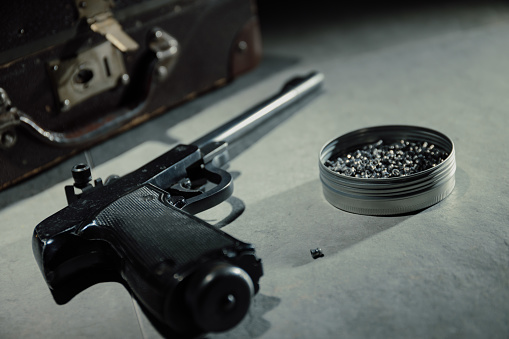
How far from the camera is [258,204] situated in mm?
1258

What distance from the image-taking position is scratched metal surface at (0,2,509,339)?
92 cm

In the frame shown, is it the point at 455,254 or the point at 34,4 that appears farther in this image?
the point at 34,4

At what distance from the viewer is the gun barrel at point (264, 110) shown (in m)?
1.41

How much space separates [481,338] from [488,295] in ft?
0.31

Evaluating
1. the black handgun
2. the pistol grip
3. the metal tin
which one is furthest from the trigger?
the metal tin

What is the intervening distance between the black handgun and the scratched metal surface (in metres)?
0.06

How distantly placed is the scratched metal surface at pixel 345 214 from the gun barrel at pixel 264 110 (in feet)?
0.13

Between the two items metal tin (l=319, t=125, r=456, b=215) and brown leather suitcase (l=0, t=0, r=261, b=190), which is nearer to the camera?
metal tin (l=319, t=125, r=456, b=215)

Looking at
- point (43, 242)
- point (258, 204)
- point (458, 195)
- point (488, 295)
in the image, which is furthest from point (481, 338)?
point (43, 242)

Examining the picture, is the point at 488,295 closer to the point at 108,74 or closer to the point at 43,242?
the point at 43,242

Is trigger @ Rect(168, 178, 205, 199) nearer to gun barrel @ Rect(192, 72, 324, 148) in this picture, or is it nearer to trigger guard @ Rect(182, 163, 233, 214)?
trigger guard @ Rect(182, 163, 233, 214)

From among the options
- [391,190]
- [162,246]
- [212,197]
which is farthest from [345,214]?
[162,246]

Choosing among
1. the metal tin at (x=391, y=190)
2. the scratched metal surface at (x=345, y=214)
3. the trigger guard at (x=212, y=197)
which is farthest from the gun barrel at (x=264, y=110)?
the metal tin at (x=391, y=190)

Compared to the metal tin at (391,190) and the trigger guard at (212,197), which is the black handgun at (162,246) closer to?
the trigger guard at (212,197)
